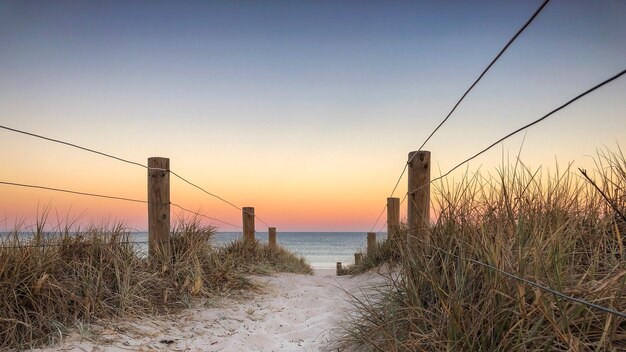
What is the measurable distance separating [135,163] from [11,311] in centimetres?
237

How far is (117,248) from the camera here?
507 centimetres

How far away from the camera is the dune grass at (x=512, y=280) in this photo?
2.39m

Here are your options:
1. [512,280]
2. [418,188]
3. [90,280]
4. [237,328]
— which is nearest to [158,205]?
[90,280]

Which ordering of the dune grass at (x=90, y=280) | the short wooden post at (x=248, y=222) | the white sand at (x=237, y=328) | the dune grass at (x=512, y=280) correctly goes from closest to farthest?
the dune grass at (x=512, y=280)
the dune grass at (x=90, y=280)
the white sand at (x=237, y=328)
the short wooden post at (x=248, y=222)

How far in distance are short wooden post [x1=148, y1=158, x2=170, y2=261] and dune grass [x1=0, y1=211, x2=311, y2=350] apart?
0.25 metres

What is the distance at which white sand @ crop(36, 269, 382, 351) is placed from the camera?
4.00 m

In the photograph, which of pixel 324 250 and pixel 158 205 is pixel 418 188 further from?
pixel 324 250

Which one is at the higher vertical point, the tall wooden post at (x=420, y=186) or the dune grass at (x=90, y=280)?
the tall wooden post at (x=420, y=186)

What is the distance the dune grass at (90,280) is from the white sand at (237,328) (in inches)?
9.0

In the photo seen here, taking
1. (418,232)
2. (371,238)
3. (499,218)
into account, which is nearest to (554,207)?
(499,218)

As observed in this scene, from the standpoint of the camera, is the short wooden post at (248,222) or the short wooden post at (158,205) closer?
the short wooden post at (158,205)

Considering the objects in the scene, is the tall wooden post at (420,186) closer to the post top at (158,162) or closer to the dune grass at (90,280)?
the dune grass at (90,280)

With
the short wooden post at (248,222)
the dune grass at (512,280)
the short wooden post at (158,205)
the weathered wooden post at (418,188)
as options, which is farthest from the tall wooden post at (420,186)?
the short wooden post at (248,222)

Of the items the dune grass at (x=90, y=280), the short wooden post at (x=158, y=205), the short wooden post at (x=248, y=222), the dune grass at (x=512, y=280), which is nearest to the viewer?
the dune grass at (x=512, y=280)
